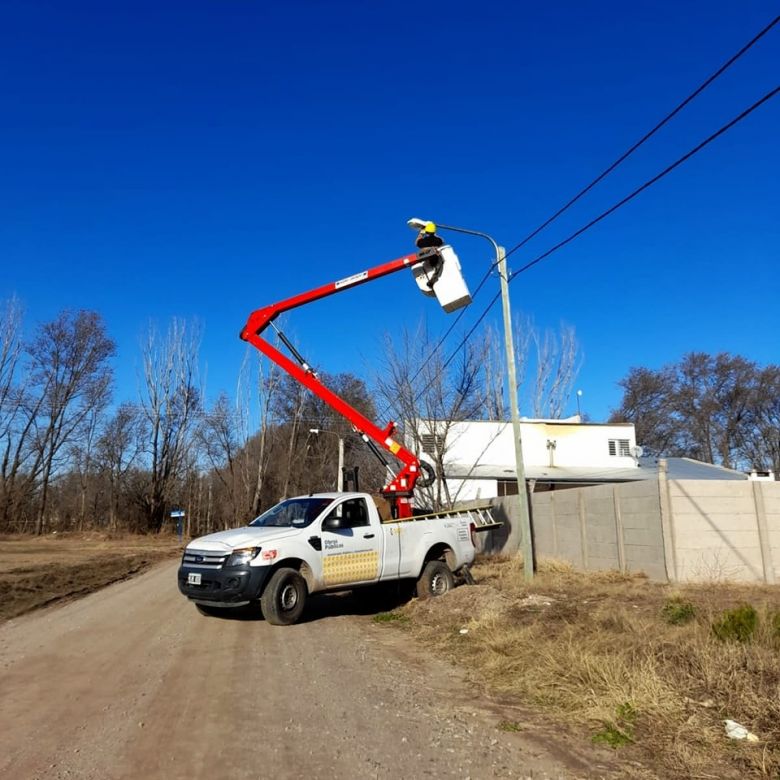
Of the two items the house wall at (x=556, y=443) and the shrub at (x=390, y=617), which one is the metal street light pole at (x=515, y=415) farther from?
the house wall at (x=556, y=443)

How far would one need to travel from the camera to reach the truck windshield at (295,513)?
11.2 metres

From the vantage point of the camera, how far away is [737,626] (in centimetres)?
718

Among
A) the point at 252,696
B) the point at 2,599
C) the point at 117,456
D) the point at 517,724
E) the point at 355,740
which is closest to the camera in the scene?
the point at 355,740

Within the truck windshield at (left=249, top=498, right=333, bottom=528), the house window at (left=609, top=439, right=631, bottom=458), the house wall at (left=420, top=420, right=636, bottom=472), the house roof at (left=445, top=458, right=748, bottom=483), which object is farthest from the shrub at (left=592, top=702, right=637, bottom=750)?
the house window at (left=609, top=439, right=631, bottom=458)

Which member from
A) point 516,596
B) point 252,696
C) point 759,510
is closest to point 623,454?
point 759,510

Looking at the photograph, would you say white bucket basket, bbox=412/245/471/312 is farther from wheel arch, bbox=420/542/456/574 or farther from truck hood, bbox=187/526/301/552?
truck hood, bbox=187/526/301/552

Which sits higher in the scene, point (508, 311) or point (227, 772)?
point (508, 311)

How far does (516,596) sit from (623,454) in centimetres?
2916

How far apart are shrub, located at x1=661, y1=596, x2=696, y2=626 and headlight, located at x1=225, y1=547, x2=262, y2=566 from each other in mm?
5869

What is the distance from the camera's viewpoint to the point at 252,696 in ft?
20.1

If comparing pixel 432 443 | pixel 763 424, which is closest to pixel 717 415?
pixel 763 424

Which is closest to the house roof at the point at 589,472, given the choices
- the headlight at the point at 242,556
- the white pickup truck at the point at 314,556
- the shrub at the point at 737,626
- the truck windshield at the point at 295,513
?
the white pickup truck at the point at 314,556

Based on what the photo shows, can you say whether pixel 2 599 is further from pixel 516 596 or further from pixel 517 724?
pixel 517 724

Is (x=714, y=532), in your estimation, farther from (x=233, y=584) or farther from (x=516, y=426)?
(x=233, y=584)
